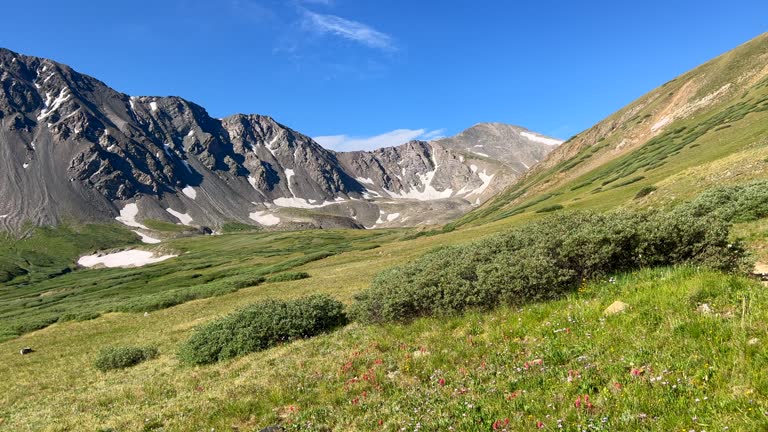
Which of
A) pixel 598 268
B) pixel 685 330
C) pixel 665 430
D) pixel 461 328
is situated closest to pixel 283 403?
pixel 461 328

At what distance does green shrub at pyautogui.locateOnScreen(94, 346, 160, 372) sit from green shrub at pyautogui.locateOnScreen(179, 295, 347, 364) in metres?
4.56

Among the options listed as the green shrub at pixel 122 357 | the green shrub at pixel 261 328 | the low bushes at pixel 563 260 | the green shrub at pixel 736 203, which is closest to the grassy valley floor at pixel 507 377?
the low bushes at pixel 563 260

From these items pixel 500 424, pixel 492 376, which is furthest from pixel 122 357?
pixel 500 424

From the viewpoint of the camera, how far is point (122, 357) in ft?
73.1

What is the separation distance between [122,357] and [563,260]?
22.7m

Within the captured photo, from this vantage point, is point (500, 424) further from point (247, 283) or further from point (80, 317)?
point (80, 317)

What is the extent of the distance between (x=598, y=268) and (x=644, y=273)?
1.60 metres

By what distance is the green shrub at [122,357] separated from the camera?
2216cm

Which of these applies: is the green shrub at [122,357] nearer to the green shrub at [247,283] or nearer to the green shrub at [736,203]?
the green shrub at [736,203]

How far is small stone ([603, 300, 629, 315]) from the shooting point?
10.1 metres

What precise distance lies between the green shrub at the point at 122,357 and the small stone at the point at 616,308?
75.9 feet

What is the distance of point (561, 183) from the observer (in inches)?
4478

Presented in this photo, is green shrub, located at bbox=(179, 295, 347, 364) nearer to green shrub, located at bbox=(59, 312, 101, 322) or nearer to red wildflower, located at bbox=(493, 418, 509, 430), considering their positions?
red wildflower, located at bbox=(493, 418, 509, 430)

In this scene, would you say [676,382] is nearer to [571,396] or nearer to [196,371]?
[571,396]
